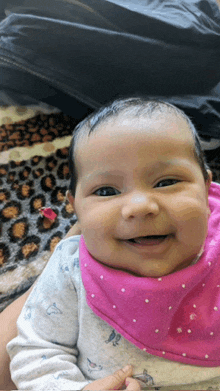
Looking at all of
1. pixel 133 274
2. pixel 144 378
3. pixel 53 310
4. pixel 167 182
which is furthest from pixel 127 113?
pixel 144 378

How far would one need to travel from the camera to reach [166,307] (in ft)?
1.91

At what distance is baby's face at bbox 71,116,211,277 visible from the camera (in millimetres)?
526

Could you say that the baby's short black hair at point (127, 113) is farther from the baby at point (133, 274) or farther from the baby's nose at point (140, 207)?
the baby's nose at point (140, 207)

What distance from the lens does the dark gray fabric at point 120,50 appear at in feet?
3.26

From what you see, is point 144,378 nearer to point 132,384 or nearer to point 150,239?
point 132,384

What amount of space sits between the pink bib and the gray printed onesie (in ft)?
0.09

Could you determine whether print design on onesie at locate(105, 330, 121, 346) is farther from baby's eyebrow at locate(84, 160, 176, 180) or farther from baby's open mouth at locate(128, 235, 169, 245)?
baby's eyebrow at locate(84, 160, 176, 180)

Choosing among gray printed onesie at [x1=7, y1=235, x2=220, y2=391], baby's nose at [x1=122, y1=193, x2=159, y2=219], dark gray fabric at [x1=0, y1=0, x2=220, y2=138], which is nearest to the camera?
baby's nose at [x1=122, y1=193, x2=159, y2=219]

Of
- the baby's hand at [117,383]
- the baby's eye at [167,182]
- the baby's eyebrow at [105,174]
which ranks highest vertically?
the baby's eye at [167,182]

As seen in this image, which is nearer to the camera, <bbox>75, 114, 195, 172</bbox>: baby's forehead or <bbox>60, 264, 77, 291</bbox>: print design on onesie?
<bbox>75, 114, 195, 172</bbox>: baby's forehead

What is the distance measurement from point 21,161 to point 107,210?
679 mm

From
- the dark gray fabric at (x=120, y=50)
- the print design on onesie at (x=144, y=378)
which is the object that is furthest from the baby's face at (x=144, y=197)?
the dark gray fabric at (x=120, y=50)

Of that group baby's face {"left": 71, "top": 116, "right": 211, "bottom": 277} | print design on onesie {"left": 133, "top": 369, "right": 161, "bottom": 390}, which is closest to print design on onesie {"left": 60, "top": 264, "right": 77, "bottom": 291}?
baby's face {"left": 71, "top": 116, "right": 211, "bottom": 277}

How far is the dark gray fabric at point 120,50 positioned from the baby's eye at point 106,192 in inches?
24.0
